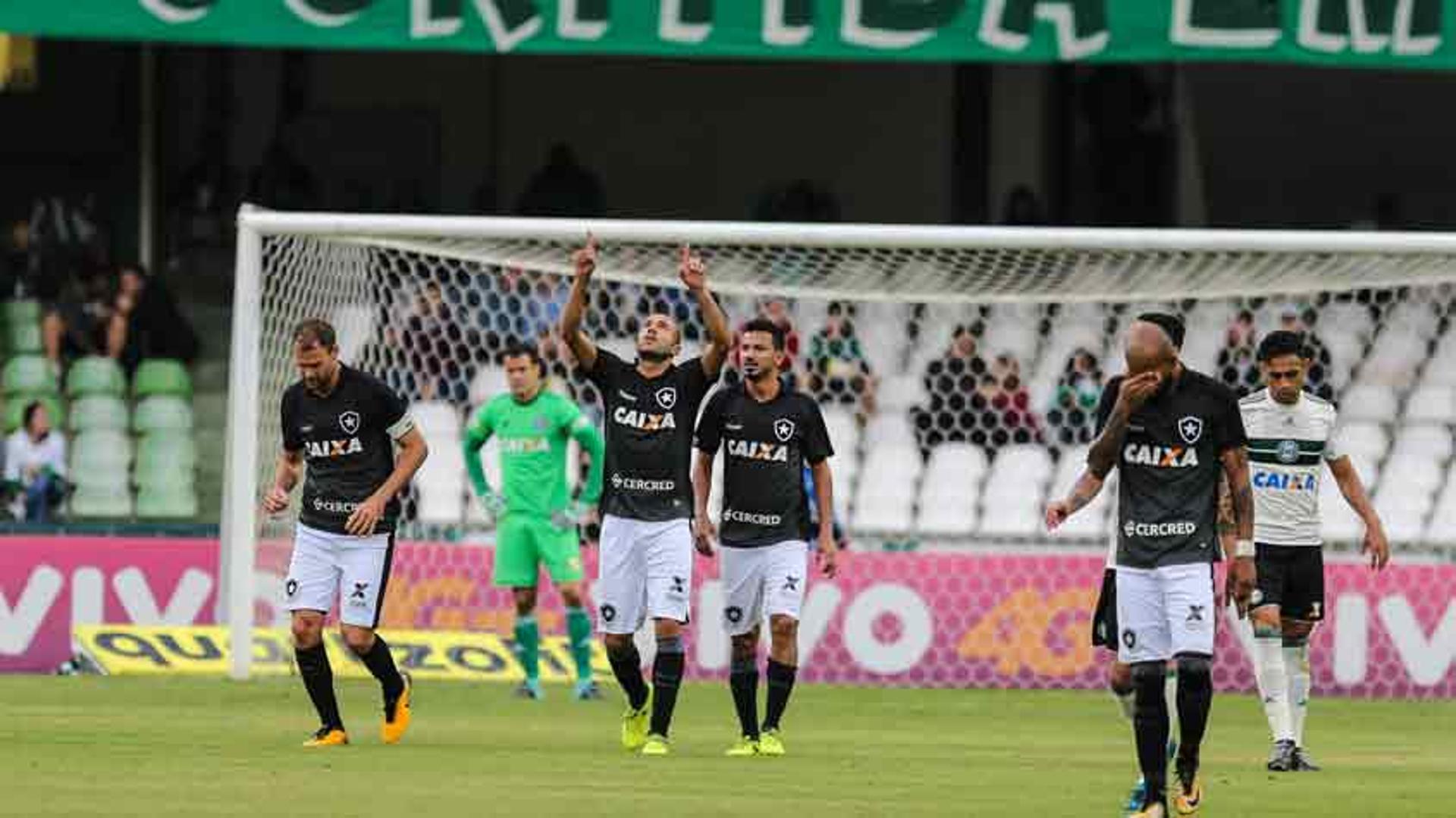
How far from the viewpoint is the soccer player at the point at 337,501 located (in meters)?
14.7

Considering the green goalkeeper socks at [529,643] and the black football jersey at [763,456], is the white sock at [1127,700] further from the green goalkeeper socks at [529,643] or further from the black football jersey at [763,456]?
the green goalkeeper socks at [529,643]

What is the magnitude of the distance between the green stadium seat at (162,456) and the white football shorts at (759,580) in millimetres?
10769

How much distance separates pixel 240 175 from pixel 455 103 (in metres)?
2.10

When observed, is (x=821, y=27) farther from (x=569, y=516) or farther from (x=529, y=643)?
(x=529, y=643)

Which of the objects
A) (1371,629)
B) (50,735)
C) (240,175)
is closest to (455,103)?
(240,175)

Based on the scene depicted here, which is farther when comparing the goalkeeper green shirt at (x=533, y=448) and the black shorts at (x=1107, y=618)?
the goalkeeper green shirt at (x=533, y=448)

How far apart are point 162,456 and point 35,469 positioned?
1312 mm

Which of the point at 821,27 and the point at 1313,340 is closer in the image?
the point at 1313,340

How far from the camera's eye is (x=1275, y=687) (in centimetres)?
1455

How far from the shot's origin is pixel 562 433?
18.9 m

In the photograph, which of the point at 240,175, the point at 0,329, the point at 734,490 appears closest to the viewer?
the point at 734,490

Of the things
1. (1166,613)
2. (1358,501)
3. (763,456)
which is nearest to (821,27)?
(763,456)

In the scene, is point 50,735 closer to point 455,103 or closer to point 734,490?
point 734,490

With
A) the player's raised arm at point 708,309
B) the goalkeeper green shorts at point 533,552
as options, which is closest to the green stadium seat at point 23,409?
the goalkeeper green shorts at point 533,552
